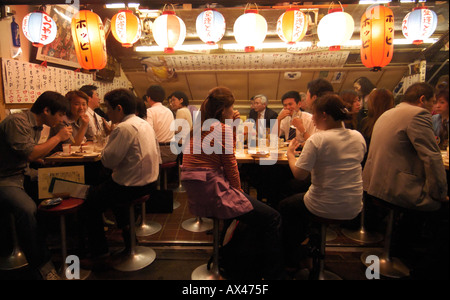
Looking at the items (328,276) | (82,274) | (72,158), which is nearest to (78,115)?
(72,158)

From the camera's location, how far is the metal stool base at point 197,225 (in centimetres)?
431

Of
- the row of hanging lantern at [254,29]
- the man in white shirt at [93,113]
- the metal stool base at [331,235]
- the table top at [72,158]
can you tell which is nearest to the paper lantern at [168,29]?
the row of hanging lantern at [254,29]

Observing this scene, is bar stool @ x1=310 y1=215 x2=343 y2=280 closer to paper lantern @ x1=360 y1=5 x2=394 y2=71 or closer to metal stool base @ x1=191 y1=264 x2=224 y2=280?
metal stool base @ x1=191 y1=264 x2=224 y2=280

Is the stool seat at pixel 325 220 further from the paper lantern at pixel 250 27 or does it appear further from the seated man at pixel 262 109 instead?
the seated man at pixel 262 109

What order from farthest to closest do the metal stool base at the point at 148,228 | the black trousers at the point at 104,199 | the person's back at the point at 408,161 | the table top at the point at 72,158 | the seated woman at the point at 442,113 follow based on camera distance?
the metal stool base at the point at 148,228 < the table top at the point at 72,158 < the black trousers at the point at 104,199 < the person's back at the point at 408,161 < the seated woman at the point at 442,113

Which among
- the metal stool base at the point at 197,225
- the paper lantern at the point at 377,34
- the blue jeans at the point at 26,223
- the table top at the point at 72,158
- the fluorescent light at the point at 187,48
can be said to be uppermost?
the fluorescent light at the point at 187,48

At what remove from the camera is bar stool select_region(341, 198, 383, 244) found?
3.99 meters

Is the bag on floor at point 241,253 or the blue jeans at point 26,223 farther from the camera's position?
the bag on floor at point 241,253

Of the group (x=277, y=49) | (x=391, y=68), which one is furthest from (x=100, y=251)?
(x=391, y=68)

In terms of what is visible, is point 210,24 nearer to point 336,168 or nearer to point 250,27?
point 250,27

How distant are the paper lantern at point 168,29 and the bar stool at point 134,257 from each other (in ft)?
10.1

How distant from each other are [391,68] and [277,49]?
3.77 m

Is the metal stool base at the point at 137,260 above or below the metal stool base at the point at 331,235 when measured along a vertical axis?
above
